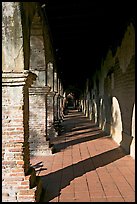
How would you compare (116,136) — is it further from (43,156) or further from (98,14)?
(98,14)

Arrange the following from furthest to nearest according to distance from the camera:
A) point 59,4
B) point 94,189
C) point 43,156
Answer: point 43,156
point 59,4
point 94,189

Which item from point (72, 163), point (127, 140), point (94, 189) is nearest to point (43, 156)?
point (72, 163)

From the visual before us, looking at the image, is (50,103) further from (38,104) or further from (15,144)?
(15,144)

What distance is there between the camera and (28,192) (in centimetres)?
425

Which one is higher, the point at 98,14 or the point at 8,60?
the point at 98,14

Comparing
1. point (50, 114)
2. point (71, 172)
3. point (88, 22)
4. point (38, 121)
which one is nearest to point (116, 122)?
point (50, 114)

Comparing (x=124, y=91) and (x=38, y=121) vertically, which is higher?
(x=124, y=91)

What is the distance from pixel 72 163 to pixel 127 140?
199cm

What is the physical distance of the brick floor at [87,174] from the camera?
484cm

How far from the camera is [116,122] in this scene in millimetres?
10516

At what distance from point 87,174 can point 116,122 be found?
4617 millimetres

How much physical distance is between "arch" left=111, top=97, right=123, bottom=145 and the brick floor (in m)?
0.49

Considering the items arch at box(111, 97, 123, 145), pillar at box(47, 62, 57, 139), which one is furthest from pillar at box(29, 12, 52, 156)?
arch at box(111, 97, 123, 145)

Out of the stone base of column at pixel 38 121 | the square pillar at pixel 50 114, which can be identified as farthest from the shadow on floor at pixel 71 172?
the square pillar at pixel 50 114
